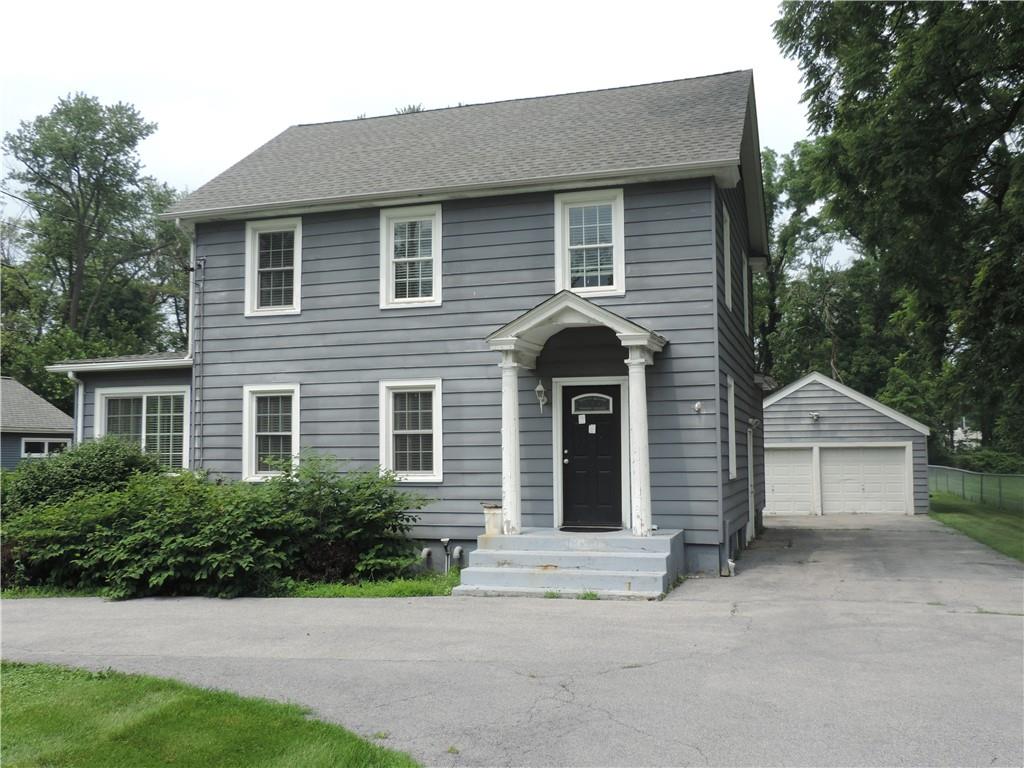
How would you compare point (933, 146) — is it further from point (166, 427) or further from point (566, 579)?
point (166, 427)

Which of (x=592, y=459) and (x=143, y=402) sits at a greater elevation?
(x=143, y=402)

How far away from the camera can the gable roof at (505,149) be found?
41.1 ft

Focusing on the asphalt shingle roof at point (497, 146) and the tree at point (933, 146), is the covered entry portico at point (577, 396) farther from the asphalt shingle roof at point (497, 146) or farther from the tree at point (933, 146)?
the tree at point (933, 146)

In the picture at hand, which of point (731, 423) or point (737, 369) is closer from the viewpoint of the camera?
point (731, 423)

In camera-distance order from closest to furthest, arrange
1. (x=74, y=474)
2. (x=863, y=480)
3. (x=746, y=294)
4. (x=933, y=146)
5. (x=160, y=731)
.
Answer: (x=160, y=731) → (x=74, y=474) → (x=933, y=146) → (x=746, y=294) → (x=863, y=480)

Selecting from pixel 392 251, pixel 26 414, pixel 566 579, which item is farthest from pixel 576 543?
pixel 26 414

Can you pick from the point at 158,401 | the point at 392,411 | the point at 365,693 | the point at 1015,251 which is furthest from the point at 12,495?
the point at 1015,251

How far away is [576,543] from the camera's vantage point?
1106 cm

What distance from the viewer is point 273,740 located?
498cm

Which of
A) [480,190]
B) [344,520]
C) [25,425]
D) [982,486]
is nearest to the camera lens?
[344,520]

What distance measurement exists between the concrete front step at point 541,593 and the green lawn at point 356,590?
256 millimetres

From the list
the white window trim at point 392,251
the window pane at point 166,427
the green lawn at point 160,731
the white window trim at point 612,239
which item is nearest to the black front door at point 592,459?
the white window trim at point 612,239

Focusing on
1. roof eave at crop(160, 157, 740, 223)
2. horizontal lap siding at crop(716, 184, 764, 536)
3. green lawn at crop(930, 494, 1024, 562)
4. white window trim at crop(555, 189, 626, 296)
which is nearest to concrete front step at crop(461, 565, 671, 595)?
horizontal lap siding at crop(716, 184, 764, 536)

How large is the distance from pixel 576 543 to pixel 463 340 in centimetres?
366
